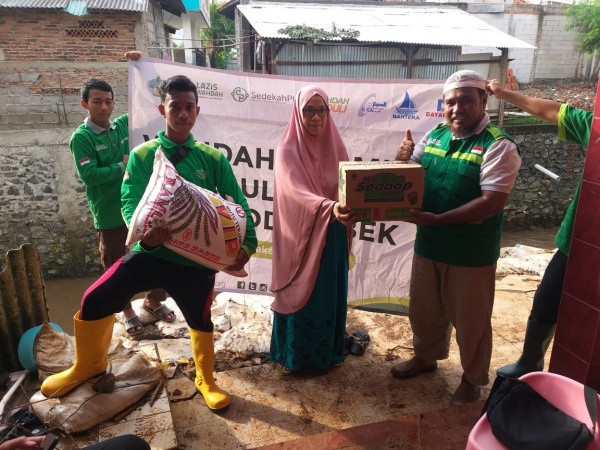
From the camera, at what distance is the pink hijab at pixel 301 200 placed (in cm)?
246

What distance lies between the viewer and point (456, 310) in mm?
2383

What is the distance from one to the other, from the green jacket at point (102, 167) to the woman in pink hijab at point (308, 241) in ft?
4.16

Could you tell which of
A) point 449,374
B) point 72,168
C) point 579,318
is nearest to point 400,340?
point 449,374

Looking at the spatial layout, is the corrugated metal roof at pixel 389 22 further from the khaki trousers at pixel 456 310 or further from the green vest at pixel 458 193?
the khaki trousers at pixel 456 310

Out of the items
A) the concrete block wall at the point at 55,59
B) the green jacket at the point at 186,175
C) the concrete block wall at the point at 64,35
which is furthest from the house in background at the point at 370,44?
the green jacket at the point at 186,175

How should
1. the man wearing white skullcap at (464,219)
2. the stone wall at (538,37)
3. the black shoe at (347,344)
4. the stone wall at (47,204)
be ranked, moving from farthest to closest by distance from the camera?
the stone wall at (538,37), the stone wall at (47,204), the black shoe at (347,344), the man wearing white skullcap at (464,219)

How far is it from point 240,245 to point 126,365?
3.45 feet

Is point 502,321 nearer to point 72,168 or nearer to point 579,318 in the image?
point 579,318

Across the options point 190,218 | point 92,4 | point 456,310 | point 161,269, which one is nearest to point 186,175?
point 190,218

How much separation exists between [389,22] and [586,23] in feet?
28.1

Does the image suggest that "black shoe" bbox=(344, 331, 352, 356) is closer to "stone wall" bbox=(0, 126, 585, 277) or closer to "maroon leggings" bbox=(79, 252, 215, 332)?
"maroon leggings" bbox=(79, 252, 215, 332)

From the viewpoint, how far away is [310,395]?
2627 mm

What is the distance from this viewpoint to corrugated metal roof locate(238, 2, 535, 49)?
823 cm

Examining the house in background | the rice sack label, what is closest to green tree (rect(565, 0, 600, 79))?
the house in background
